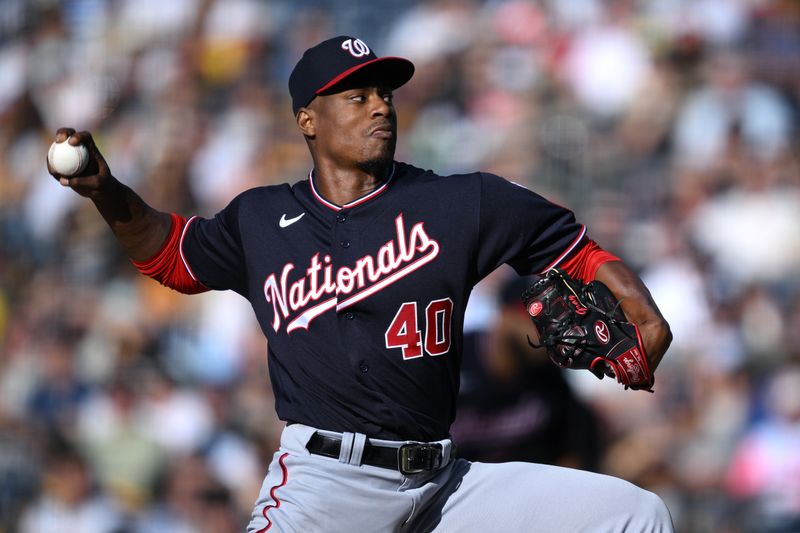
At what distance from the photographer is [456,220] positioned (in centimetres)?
311

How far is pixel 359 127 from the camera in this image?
3.28 metres

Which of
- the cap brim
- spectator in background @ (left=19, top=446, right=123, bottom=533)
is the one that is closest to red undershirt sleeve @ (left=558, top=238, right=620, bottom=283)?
the cap brim

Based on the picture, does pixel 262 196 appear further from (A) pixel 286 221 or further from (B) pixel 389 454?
(B) pixel 389 454

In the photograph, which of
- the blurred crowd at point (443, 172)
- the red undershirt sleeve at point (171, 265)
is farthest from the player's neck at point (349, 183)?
the blurred crowd at point (443, 172)

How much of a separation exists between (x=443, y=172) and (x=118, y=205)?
3.93 meters

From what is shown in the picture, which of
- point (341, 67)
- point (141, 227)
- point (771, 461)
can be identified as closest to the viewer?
point (341, 67)

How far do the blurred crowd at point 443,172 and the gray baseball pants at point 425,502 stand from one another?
1876 millimetres

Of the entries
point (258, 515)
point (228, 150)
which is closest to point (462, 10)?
point (228, 150)

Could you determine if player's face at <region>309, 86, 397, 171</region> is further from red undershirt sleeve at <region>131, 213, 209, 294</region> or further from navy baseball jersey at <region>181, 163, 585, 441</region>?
red undershirt sleeve at <region>131, 213, 209, 294</region>

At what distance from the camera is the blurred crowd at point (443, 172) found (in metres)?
5.95

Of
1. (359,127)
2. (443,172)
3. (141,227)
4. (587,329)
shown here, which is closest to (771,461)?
(443,172)

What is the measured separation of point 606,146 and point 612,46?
2.21ft

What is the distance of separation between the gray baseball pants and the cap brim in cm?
103

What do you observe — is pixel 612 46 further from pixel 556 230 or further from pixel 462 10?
pixel 556 230
